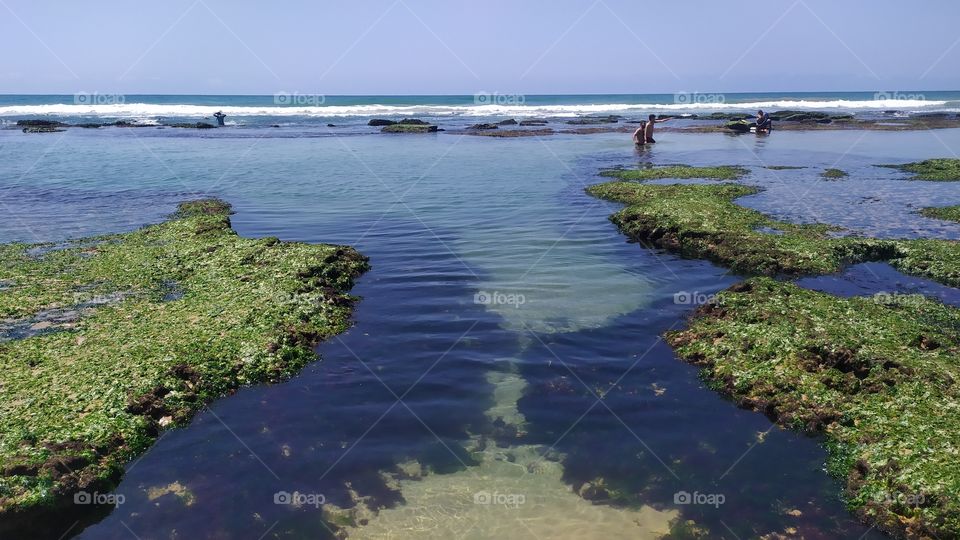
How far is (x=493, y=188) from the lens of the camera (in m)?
34.3

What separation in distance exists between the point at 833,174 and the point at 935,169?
6456 millimetres

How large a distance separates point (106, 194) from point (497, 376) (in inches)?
1120

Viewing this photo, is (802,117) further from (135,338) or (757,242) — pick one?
(135,338)

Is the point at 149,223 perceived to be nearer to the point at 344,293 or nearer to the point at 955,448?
the point at 344,293

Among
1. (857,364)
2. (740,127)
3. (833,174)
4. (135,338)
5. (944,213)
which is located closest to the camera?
(857,364)

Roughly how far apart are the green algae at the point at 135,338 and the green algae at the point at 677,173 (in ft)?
69.6

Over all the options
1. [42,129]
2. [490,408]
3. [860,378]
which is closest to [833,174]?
[860,378]

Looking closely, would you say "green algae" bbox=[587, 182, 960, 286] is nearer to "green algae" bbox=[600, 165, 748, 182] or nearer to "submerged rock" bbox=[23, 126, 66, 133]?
"green algae" bbox=[600, 165, 748, 182]

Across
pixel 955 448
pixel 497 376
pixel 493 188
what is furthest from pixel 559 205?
pixel 955 448

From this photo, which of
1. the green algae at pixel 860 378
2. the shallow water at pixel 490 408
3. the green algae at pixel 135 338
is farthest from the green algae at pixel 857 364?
the green algae at pixel 135 338

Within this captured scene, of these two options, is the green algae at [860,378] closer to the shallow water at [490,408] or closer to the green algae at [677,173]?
the shallow water at [490,408]

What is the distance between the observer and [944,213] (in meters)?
24.8

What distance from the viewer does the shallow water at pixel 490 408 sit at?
8.90 meters

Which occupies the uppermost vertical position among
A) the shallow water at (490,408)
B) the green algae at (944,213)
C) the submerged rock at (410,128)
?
the submerged rock at (410,128)
